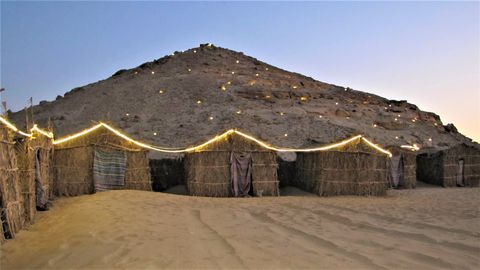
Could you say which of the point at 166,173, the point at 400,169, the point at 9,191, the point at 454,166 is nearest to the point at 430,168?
the point at 454,166

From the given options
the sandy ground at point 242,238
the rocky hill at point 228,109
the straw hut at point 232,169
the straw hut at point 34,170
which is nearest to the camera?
the sandy ground at point 242,238

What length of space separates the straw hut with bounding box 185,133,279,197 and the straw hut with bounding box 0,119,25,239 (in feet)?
26.5

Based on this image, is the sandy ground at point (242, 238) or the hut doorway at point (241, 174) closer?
the sandy ground at point (242, 238)

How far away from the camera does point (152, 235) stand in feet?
25.0

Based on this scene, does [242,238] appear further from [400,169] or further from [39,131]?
[400,169]

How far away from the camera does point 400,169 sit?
22.4 m

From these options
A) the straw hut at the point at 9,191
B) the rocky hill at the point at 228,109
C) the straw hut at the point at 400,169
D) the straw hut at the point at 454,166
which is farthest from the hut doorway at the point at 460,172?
the straw hut at the point at 9,191

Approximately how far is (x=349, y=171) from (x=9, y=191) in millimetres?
11771

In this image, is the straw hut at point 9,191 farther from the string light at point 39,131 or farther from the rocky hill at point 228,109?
the rocky hill at point 228,109

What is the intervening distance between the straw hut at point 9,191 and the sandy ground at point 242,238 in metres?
0.24

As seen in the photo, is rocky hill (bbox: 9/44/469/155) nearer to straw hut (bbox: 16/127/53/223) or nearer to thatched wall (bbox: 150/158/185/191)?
thatched wall (bbox: 150/158/185/191)

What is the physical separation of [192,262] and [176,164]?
45.0 ft

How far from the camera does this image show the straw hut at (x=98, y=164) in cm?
1465

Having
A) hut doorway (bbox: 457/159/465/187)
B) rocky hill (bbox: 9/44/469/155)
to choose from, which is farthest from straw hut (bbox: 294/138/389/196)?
hut doorway (bbox: 457/159/465/187)
